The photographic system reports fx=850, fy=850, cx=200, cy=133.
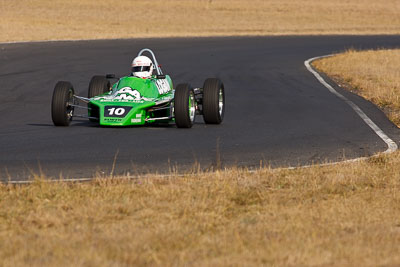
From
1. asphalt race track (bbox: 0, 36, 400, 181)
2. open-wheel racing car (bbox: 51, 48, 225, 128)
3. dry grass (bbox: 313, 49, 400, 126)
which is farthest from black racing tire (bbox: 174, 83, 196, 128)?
dry grass (bbox: 313, 49, 400, 126)

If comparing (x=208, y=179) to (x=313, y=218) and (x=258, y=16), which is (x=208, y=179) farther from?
(x=258, y=16)

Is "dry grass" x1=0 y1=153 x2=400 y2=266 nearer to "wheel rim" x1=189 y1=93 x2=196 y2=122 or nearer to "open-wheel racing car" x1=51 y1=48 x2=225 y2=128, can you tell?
"open-wheel racing car" x1=51 y1=48 x2=225 y2=128

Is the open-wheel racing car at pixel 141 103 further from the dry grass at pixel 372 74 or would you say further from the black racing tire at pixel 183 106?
the dry grass at pixel 372 74

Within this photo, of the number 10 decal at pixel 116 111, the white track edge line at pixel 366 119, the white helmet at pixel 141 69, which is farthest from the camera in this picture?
the white helmet at pixel 141 69

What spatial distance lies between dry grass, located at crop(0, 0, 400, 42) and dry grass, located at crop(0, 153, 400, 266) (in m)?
33.1

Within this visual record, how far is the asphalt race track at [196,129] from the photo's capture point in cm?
1066

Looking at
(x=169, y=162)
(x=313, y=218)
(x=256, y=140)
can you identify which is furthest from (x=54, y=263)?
(x=256, y=140)

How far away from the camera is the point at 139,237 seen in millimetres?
6699

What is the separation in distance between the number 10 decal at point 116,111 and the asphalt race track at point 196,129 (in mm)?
277

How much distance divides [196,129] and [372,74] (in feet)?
38.6

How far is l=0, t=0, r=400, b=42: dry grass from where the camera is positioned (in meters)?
49.7

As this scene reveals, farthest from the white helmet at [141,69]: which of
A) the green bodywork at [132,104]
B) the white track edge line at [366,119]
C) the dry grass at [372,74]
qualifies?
the dry grass at [372,74]

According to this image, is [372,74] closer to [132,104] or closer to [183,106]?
[183,106]

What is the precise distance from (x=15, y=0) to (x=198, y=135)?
59574mm
